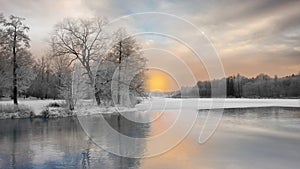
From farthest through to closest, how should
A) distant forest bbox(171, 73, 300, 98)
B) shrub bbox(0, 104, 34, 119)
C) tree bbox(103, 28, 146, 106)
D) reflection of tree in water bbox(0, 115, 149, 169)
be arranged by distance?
distant forest bbox(171, 73, 300, 98) → tree bbox(103, 28, 146, 106) → shrub bbox(0, 104, 34, 119) → reflection of tree in water bbox(0, 115, 149, 169)

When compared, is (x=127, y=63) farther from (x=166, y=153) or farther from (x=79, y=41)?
(x=166, y=153)

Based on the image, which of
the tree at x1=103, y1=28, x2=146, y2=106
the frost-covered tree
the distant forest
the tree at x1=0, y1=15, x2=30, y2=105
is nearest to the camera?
the tree at x1=0, y1=15, x2=30, y2=105

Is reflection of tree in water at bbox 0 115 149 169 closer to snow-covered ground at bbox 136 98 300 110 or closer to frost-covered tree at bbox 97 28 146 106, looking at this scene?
frost-covered tree at bbox 97 28 146 106

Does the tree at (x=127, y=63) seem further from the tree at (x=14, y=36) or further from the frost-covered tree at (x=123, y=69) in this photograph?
the tree at (x=14, y=36)

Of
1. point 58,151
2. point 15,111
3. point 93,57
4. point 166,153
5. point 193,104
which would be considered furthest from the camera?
point 193,104

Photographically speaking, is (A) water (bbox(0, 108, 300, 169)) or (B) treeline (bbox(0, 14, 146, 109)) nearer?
(A) water (bbox(0, 108, 300, 169))

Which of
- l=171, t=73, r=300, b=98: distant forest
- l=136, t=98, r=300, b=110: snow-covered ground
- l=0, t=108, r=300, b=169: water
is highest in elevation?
l=171, t=73, r=300, b=98: distant forest

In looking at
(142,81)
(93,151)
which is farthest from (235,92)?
(93,151)

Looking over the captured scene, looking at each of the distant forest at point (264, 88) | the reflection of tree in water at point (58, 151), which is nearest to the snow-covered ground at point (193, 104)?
the reflection of tree in water at point (58, 151)

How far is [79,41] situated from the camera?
38531 millimetres

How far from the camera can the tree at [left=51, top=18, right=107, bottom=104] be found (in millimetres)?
37969

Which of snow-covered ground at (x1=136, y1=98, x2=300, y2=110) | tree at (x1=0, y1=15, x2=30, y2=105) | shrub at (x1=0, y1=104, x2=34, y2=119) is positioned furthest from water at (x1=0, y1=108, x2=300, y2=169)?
snow-covered ground at (x1=136, y1=98, x2=300, y2=110)

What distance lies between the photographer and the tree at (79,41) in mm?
37969

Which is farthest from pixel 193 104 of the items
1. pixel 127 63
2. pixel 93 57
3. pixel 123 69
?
pixel 93 57
